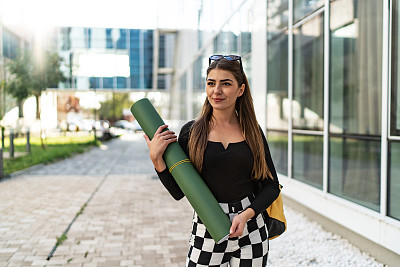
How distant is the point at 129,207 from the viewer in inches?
273

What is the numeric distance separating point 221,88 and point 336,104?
14.4 feet

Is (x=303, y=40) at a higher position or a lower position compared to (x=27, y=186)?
higher

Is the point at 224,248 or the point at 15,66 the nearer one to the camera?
the point at 224,248

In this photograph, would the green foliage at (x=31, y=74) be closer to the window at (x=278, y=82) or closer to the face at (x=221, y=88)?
the window at (x=278, y=82)

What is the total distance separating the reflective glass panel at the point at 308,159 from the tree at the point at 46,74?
12.8m

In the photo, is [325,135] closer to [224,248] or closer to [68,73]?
[224,248]

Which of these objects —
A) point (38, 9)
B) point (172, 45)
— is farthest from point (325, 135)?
point (172, 45)

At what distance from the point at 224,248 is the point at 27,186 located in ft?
26.6

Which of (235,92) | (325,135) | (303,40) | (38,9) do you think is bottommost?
(325,135)

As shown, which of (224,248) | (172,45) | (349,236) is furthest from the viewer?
(172,45)

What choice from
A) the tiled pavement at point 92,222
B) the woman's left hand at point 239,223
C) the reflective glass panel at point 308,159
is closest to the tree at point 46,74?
the tiled pavement at point 92,222

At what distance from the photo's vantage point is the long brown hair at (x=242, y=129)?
1.92m

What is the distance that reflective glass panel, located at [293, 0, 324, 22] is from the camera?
6.10 metres

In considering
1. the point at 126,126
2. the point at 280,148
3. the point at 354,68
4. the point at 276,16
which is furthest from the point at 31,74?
the point at 126,126
